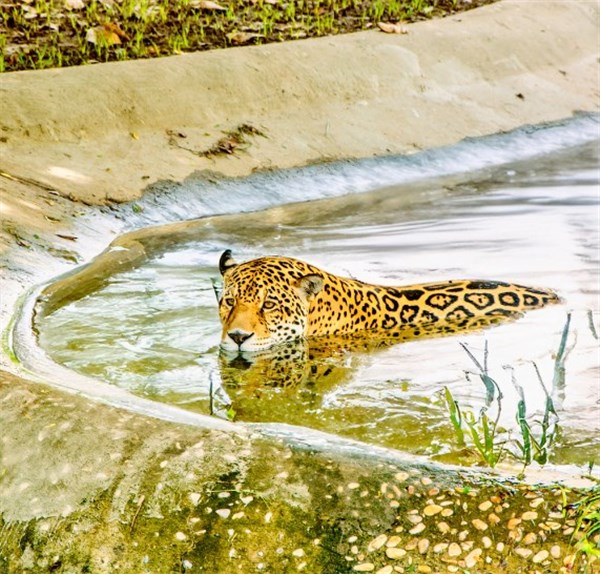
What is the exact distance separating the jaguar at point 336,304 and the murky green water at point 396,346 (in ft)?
0.66

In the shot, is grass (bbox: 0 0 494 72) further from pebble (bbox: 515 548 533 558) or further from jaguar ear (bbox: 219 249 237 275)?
pebble (bbox: 515 548 533 558)

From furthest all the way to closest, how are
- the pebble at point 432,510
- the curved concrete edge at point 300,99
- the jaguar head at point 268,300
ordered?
1. the curved concrete edge at point 300,99
2. the jaguar head at point 268,300
3. the pebble at point 432,510

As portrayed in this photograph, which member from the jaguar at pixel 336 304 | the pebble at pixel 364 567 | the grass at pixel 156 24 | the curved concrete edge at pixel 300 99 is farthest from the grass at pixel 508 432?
the grass at pixel 156 24

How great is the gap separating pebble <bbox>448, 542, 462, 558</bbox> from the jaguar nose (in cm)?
308

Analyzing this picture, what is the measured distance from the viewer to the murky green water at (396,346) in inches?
253

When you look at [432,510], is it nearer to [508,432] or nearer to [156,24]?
[508,432]

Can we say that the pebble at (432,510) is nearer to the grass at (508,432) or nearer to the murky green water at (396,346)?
the grass at (508,432)

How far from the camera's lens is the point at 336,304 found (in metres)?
8.00

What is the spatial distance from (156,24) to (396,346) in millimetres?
7234

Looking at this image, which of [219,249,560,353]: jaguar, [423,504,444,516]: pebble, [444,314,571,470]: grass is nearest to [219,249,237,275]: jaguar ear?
[219,249,560,353]: jaguar

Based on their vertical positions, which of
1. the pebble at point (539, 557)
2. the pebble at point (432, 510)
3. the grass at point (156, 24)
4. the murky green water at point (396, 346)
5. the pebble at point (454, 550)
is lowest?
the murky green water at point (396, 346)

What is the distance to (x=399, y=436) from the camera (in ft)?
19.9

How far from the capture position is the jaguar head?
7.55 m

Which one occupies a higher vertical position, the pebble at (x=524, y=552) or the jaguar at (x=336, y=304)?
the pebble at (x=524, y=552)
